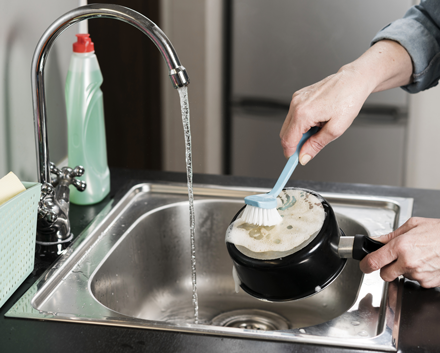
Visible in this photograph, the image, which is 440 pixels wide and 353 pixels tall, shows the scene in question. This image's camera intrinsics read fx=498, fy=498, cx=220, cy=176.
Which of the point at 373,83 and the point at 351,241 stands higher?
the point at 373,83

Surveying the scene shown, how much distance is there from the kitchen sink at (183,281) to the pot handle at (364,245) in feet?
0.24

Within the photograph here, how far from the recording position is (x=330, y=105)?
88cm

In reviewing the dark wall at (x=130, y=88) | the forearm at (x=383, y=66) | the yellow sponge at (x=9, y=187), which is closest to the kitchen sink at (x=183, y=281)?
the yellow sponge at (x=9, y=187)

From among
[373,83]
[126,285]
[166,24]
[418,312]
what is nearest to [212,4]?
[166,24]

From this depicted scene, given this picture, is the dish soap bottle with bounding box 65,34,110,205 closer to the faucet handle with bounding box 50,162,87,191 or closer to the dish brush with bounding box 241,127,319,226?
the faucet handle with bounding box 50,162,87,191

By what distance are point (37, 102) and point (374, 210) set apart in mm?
717

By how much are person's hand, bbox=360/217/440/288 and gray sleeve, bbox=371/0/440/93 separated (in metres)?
0.40

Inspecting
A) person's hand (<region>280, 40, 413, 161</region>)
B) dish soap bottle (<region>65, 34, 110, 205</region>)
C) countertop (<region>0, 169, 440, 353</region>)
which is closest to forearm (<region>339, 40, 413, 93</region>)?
person's hand (<region>280, 40, 413, 161</region>)

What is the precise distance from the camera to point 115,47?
6.10ft

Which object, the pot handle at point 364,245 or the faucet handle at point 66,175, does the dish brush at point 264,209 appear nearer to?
the pot handle at point 364,245

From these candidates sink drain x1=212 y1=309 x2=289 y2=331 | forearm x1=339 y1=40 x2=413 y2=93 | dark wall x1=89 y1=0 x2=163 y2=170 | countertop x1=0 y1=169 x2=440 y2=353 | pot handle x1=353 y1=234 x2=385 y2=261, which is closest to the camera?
countertop x1=0 y1=169 x2=440 y2=353

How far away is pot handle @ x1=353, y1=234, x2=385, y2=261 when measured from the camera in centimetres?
78

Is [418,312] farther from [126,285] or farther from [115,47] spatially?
[115,47]

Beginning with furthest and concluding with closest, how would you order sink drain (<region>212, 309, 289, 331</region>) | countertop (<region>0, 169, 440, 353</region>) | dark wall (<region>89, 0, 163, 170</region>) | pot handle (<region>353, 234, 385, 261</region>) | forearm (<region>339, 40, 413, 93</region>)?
dark wall (<region>89, 0, 163, 170</region>)
sink drain (<region>212, 309, 289, 331</region>)
forearm (<region>339, 40, 413, 93</region>)
pot handle (<region>353, 234, 385, 261</region>)
countertop (<region>0, 169, 440, 353</region>)
